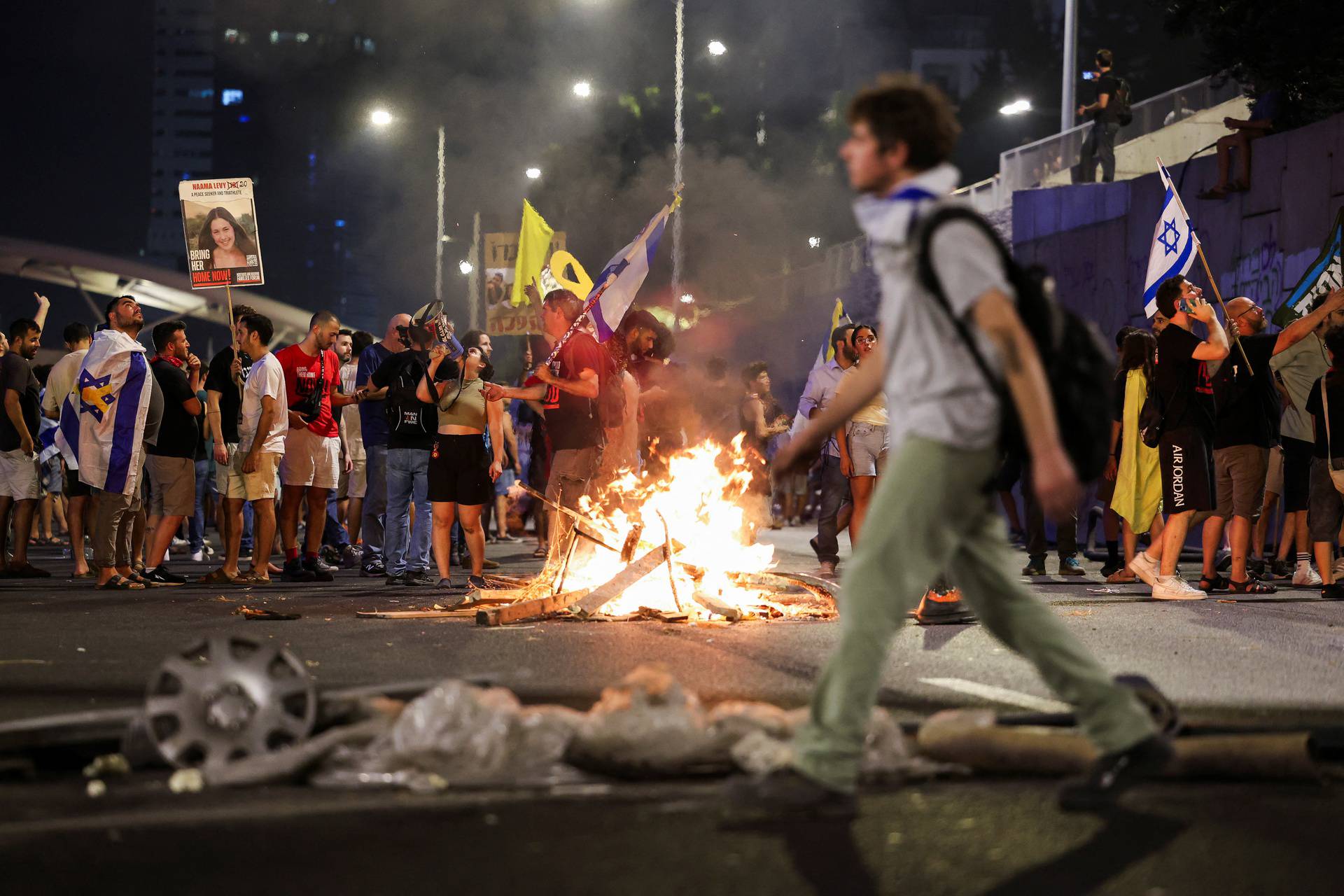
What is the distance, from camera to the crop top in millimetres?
10445

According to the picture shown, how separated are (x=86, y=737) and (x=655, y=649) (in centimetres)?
334

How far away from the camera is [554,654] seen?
22.5 feet

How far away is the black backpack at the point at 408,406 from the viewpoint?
11.1 m

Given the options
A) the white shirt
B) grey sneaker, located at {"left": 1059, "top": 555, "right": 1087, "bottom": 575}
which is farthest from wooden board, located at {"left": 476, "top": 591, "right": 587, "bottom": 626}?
grey sneaker, located at {"left": 1059, "top": 555, "right": 1087, "bottom": 575}

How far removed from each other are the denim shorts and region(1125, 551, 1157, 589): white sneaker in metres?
1.92

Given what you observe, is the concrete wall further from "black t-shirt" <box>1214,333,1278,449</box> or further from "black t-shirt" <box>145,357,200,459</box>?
"black t-shirt" <box>145,357,200,459</box>

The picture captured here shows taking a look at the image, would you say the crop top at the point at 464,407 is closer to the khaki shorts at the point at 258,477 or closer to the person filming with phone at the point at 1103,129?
the khaki shorts at the point at 258,477

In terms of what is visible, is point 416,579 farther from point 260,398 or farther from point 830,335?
point 830,335


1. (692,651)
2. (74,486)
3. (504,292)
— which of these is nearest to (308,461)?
(74,486)

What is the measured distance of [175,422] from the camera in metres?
11.1

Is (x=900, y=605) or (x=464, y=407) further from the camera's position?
(x=464, y=407)

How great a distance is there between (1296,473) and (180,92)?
20485 centimetres

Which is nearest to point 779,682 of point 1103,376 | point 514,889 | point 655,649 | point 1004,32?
point 655,649

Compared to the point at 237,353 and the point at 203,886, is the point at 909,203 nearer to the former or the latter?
the point at 203,886
